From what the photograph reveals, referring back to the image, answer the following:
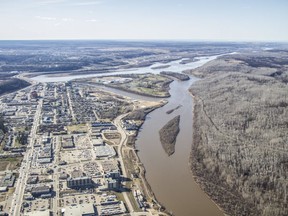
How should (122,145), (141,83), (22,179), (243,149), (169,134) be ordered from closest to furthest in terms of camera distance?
1. (22,179)
2. (243,149)
3. (122,145)
4. (169,134)
5. (141,83)

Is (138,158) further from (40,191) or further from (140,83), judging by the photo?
(140,83)

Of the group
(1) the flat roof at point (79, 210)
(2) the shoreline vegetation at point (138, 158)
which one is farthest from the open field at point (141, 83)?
(1) the flat roof at point (79, 210)

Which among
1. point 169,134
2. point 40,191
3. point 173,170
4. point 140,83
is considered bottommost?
point 173,170

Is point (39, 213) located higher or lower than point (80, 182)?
lower

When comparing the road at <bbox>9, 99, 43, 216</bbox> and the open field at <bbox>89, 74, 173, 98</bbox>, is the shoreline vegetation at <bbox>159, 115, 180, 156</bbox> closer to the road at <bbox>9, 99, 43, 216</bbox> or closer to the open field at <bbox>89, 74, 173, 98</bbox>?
the road at <bbox>9, 99, 43, 216</bbox>

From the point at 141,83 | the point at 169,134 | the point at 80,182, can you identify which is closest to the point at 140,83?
the point at 141,83

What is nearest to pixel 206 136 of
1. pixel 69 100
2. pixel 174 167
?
pixel 174 167
